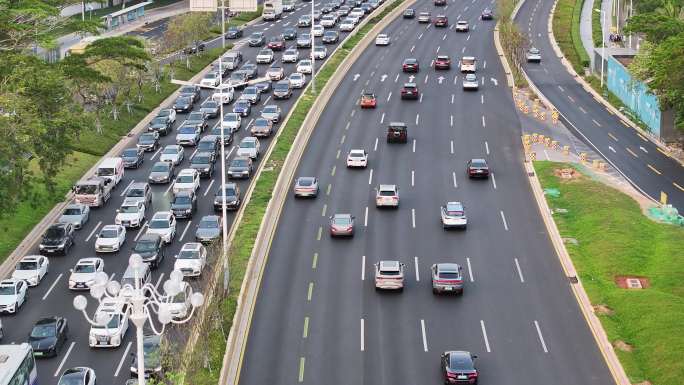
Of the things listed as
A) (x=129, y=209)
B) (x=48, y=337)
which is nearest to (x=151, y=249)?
(x=129, y=209)

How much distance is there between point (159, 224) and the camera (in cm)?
6600

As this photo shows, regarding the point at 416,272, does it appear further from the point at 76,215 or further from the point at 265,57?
the point at 265,57

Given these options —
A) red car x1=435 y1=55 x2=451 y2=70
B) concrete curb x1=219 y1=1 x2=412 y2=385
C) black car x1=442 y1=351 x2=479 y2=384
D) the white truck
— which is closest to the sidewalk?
the white truck

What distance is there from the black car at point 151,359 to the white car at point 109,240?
1593cm

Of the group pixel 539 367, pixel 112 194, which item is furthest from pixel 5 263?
pixel 539 367

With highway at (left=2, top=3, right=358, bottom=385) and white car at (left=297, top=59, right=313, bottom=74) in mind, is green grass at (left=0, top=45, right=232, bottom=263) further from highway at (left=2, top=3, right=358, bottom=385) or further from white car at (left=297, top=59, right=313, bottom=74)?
white car at (left=297, top=59, right=313, bottom=74)

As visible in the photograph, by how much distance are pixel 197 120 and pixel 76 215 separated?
24.0 m

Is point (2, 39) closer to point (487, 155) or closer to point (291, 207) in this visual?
point (291, 207)

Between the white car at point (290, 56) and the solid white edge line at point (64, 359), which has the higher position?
the white car at point (290, 56)

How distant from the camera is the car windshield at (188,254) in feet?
198

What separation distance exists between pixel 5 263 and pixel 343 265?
19.3 metres

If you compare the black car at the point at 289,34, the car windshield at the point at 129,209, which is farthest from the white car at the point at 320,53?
the car windshield at the point at 129,209

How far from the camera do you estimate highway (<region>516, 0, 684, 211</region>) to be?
79.1 m

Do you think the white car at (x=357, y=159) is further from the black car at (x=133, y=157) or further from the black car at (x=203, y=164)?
the black car at (x=133, y=157)
